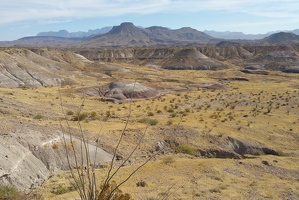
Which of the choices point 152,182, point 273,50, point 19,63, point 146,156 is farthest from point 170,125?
point 273,50

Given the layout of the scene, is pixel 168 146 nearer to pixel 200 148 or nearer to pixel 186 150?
pixel 186 150

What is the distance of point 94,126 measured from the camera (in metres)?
28.5

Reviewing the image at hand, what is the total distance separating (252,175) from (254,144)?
811cm

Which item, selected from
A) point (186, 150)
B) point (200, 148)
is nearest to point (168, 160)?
point (186, 150)

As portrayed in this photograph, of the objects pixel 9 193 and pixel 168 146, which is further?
pixel 168 146

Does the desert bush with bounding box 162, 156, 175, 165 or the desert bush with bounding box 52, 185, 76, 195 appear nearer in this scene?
the desert bush with bounding box 52, 185, 76, 195

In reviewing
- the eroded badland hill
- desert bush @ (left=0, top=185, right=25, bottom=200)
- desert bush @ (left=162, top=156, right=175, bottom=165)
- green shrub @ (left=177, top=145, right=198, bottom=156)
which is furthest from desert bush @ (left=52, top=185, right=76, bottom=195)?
green shrub @ (left=177, top=145, right=198, bottom=156)

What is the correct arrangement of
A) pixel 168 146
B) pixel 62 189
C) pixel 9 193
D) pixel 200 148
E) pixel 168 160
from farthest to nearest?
pixel 200 148 < pixel 168 146 < pixel 168 160 < pixel 62 189 < pixel 9 193

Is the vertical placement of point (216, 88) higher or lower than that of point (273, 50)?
lower

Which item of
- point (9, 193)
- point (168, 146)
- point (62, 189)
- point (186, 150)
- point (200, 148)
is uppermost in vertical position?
point (9, 193)

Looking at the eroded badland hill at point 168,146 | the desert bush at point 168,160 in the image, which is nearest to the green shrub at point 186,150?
the eroded badland hill at point 168,146

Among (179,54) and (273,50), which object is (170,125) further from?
(273,50)

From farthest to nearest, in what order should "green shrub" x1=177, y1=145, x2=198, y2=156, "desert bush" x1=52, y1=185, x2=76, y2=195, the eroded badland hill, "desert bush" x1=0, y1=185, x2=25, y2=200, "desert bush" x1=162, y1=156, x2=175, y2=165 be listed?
"green shrub" x1=177, y1=145, x2=198, y2=156
"desert bush" x1=162, y1=156, x2=175, y2=165
the eroded badland hill
"desert bush" x1=52, y1=185, x2=76, y2=195
"desert bush" x1=0, y1=185, x2=25, y2=200

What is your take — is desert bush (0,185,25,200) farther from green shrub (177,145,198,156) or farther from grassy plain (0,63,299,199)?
green shrub (177,145,198,156)
